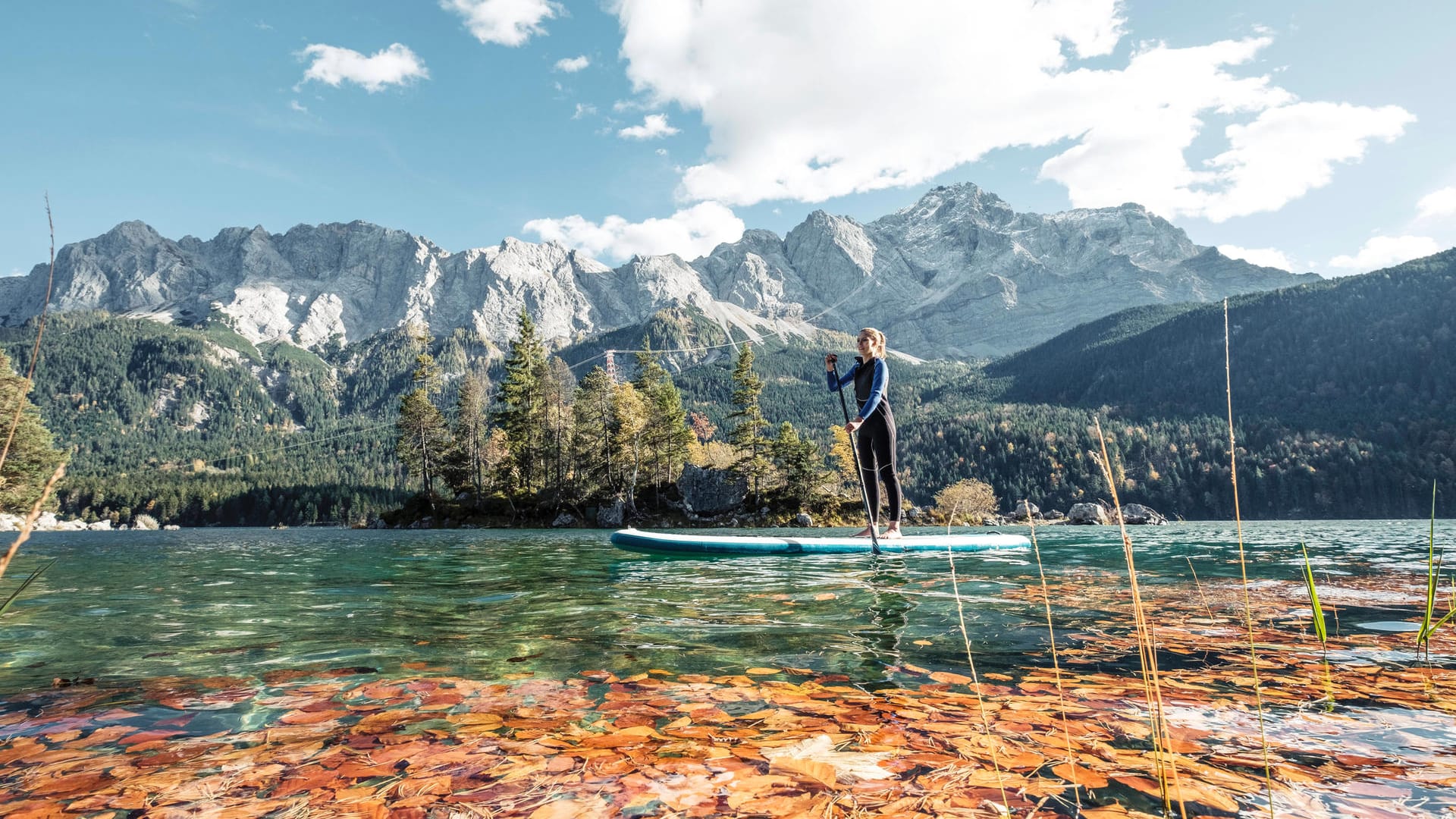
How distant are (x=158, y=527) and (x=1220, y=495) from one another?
8032 inches

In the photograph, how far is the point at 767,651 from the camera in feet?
15.5

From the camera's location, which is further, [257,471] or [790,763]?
[257,471]

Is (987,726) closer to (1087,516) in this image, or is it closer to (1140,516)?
(1087,516)

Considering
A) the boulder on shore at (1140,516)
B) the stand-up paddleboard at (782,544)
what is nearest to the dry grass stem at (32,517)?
the stand-up paddleboard at (782,544)

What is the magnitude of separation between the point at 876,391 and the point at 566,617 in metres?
6.86

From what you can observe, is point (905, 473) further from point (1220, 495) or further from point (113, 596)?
point (113, 596)

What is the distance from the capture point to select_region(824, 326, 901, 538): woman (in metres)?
11.4

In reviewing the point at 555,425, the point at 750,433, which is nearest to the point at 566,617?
the point at 750,433

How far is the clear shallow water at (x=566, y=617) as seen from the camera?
454 centimetres

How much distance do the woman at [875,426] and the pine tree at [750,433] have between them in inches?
2027

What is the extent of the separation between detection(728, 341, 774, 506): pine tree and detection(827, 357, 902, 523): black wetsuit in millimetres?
51539

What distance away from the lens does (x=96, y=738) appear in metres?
2.98

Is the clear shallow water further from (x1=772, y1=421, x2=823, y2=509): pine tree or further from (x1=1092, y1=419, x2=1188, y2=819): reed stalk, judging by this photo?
(x1=772, y1=421, x2=823, y2=509): pine tree

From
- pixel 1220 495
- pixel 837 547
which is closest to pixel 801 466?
pixel 837 547
